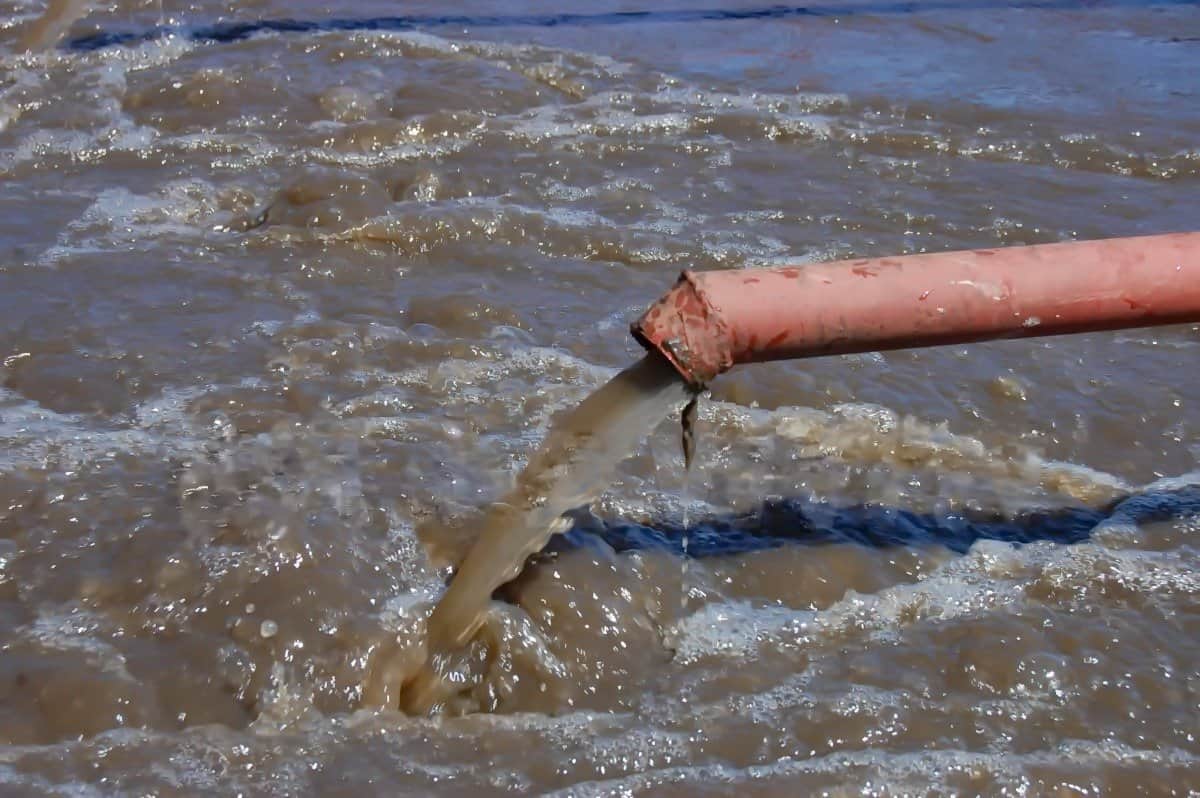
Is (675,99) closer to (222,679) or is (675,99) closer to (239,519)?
(239,519)

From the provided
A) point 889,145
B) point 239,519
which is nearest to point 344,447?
point 239,519

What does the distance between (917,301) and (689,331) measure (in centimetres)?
42

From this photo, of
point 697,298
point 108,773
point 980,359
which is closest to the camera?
point 108,773

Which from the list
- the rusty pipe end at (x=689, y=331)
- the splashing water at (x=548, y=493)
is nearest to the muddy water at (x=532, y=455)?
the splashing water at (x=548, y=493)

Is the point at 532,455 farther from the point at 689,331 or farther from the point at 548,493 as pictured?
the point at 689,331

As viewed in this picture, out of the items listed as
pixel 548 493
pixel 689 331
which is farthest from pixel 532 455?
pixel 689 331

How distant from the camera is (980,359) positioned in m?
3.78

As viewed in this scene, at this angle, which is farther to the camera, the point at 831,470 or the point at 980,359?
the point at 980,359

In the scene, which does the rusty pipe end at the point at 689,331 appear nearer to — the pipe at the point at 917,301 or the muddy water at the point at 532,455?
the pipe at the point at 917,301

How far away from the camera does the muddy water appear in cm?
235

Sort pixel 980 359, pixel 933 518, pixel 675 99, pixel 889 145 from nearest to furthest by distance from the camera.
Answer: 1. pixel 933 518
2. pixel 980 359
3. pixel 889 145
4. pixel 675 99

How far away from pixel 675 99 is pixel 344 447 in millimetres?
3547

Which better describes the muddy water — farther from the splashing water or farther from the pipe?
the pipe

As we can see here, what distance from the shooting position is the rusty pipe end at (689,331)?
92.7 inches
